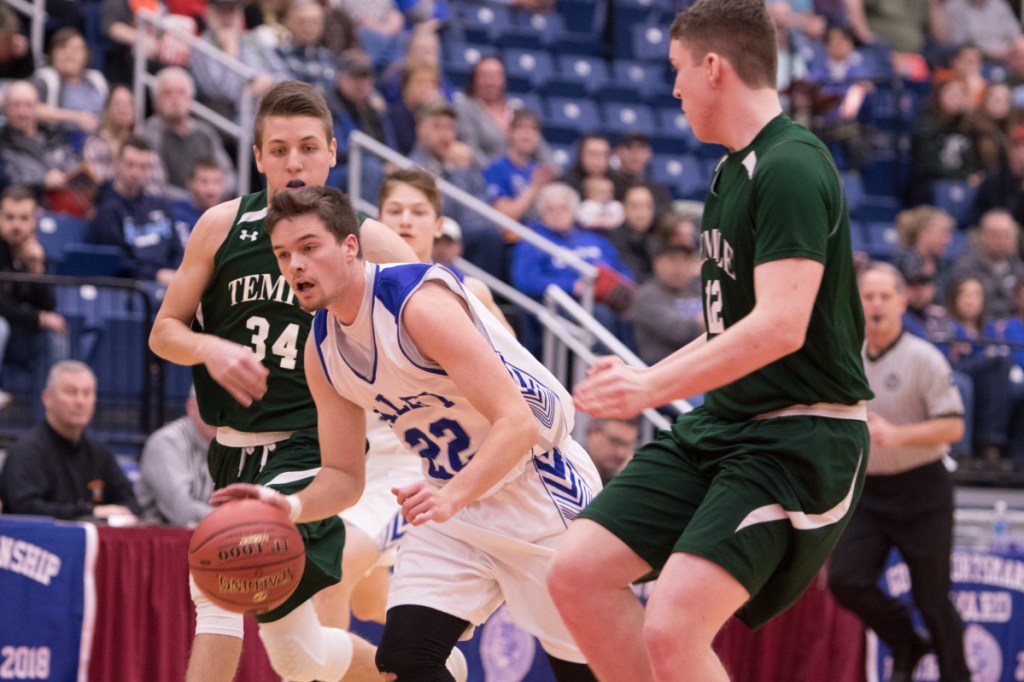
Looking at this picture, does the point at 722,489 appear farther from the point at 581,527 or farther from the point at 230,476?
the point at 230,476

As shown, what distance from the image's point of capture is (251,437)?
542 centimetres

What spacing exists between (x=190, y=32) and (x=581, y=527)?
8834 millimetres

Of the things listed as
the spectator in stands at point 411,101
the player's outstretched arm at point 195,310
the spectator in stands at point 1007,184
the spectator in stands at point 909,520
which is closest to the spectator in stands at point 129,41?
the spectator in stands at point 411,101

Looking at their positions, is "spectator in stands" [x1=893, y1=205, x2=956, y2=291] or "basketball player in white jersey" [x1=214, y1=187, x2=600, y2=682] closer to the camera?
"basketball player in white jersey" [x1=214, y1=187, x2=600, y2=682]

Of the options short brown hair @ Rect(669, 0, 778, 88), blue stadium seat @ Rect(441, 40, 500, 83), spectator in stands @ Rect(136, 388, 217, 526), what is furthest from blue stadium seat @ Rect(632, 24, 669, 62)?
short brown hair @ Rect(669, 0, 778, 88)

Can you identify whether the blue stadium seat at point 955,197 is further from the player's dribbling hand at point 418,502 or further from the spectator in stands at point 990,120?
the player's dribbling hand at point 418,502

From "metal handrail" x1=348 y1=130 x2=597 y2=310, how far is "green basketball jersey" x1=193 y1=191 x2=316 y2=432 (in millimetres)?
4539

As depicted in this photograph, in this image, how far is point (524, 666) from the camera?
27.5 ft

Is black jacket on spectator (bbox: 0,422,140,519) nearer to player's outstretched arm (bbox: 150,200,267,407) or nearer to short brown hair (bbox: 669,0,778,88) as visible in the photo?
player's outstretched arm (bbox: 150,200,267,407)

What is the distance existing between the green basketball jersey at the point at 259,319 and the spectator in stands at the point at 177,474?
121 inches

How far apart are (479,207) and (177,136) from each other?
2.41 meters

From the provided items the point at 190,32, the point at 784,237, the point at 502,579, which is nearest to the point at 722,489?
the point at 784,237

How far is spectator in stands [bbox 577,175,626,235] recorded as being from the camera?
1189cm

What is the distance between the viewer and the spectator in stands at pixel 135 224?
10.0 metres
